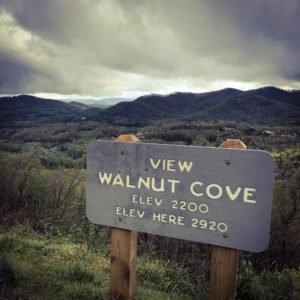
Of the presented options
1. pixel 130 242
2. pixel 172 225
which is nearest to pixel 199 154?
pixel 172 225

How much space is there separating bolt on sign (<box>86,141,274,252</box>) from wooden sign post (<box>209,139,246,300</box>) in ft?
0.20

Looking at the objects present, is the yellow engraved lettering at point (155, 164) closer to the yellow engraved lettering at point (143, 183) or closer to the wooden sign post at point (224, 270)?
the yellow engraved lettering at point (143, 183)

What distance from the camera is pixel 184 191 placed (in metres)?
1.80

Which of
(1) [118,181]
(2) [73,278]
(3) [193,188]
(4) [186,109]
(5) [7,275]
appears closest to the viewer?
(3) [193,188]

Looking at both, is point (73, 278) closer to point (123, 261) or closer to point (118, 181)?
point (123, 261)

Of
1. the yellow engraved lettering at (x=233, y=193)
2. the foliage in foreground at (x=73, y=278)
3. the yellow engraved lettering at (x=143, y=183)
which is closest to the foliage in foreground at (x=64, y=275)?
the foliage in foreground at (x=73, y=278)

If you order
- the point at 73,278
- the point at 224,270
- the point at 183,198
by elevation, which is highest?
the point at 183,198

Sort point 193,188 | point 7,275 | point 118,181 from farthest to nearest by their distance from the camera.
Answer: point 7,275
point 118,181
point 193,188

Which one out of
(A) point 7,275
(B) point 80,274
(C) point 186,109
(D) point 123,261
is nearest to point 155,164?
(D) point 123,261

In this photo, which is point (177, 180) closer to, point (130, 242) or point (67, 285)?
point (130, 242)

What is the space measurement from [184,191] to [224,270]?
50 centimetres

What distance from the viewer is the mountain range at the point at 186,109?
12062 cm

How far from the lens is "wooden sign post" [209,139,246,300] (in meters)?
1.72

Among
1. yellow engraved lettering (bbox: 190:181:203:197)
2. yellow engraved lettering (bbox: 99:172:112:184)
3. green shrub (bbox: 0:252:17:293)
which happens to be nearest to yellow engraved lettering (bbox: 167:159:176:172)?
yellow engraved lettering (bbox: 190:181:203:197)
